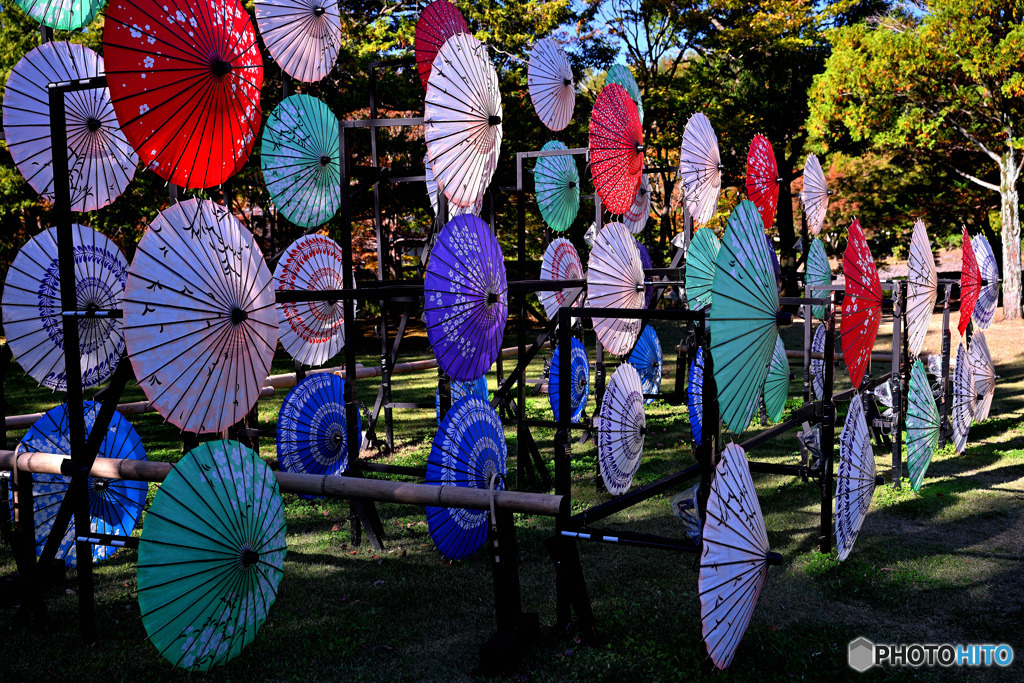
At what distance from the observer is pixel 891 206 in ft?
68.3

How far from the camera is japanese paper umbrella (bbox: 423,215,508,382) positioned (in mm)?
4156

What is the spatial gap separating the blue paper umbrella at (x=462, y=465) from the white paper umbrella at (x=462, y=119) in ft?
4.42

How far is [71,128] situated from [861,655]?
4.89 m

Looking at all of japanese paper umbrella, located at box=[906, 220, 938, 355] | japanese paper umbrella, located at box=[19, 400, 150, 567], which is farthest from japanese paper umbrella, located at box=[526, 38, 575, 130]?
japanese paper umbrella, located at box=[19, 400, 150, 567]

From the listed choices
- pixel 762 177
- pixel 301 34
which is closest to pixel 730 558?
pixel 301 34

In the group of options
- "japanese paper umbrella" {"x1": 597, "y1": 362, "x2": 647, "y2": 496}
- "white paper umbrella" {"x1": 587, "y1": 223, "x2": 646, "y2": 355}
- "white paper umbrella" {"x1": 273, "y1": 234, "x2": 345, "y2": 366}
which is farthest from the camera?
"white paper umbrella" {"x1": 273, "y1": 234, "x2": 345, "y2": 366}

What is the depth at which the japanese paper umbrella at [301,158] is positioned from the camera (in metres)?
6.01

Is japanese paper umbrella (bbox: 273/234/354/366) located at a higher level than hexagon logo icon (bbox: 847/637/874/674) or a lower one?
higher

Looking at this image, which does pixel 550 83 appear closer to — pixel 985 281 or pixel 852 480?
pixel 852 480

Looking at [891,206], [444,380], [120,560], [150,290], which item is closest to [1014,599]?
[444,380]

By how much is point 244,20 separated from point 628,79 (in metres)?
4.84

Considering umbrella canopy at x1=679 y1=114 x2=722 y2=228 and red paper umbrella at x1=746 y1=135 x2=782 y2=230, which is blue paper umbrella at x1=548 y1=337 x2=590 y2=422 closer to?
umbrella canopy at x1=679 y1=114 x2=722 y2=228

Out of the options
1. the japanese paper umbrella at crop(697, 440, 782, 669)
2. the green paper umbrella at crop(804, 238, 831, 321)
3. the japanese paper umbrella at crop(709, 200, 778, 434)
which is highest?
the green paper umbrella at crop(804, 238, 831, 321)

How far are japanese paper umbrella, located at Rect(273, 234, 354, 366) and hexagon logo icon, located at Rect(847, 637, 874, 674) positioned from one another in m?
4.52
